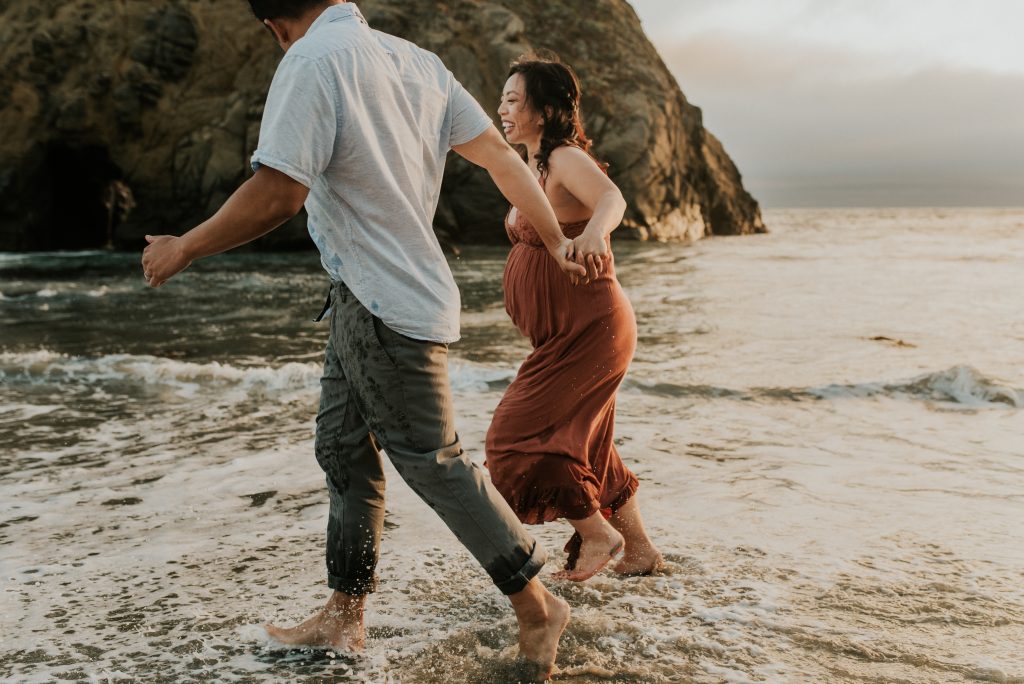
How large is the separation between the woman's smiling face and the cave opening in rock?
91.4ft

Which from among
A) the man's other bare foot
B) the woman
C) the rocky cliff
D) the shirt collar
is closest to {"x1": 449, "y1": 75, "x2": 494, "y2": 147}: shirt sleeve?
the shirt collar

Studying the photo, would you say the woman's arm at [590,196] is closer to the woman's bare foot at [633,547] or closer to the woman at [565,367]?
the woman at [565,367]

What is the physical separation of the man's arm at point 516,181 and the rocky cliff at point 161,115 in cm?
2586

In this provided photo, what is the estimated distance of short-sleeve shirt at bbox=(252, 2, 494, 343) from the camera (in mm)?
2098

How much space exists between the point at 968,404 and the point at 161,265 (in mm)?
5846

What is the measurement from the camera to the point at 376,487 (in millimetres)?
2676

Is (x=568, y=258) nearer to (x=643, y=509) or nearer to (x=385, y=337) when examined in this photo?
(x=385, y=337)

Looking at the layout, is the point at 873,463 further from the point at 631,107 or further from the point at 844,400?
the point at 631,107

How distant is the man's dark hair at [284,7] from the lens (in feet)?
7.54

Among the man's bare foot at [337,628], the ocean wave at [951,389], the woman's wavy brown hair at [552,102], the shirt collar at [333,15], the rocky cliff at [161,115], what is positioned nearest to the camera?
the shirt collar at [333,15]

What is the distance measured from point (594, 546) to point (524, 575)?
0.66 m

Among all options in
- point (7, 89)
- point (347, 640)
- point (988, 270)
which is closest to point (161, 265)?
point (347, 640)

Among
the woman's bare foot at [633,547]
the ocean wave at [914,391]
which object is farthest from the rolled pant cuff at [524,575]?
the ocean wave at [914,391]

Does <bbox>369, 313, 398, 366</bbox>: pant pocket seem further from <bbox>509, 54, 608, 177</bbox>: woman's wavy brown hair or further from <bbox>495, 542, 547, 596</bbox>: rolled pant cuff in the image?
<bbox>509, 54, 608, 177</bbox>: woman's wavy brown hair
